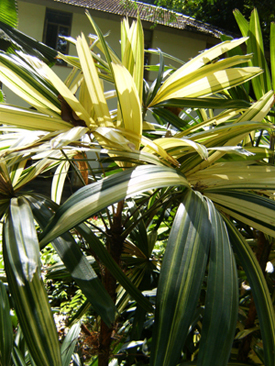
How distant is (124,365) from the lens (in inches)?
53.9

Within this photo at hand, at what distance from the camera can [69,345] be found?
1.00 metres

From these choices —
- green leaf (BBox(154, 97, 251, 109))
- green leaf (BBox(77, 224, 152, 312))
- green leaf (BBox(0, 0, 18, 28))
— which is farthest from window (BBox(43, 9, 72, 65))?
green leaf (BBox(77, 224, 152, 312))

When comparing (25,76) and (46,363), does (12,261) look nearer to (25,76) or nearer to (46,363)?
(46,363)

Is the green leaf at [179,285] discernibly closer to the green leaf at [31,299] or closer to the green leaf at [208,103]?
the green leaf at [31,299]

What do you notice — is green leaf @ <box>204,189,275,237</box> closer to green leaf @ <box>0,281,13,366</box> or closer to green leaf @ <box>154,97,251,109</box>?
green leaf @ <box>154,97,251,109</box>

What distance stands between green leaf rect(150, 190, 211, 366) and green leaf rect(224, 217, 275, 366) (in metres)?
0.14

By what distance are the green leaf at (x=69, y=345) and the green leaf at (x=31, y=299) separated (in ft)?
1.77

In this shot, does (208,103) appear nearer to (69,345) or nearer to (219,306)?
(219,306)

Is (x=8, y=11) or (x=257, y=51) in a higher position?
(x=8, y=11)

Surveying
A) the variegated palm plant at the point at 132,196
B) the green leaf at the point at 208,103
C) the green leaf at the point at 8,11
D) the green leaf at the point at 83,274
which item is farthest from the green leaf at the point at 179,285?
the green leaf at the point at 8,11

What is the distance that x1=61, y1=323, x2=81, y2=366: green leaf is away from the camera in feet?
3.20

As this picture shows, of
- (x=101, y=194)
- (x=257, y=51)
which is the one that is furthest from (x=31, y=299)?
(x=257, y=51)

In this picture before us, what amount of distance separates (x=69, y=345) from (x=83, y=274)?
1.85ft

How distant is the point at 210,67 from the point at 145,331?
115 centimetres
